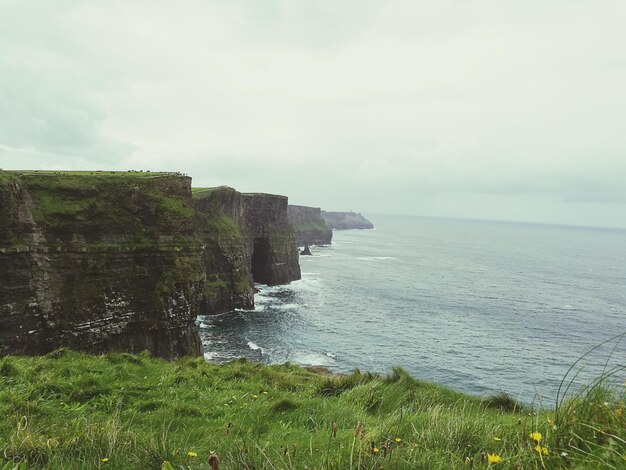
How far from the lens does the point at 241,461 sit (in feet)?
12.1

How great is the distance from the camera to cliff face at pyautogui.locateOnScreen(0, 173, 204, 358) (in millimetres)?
27188

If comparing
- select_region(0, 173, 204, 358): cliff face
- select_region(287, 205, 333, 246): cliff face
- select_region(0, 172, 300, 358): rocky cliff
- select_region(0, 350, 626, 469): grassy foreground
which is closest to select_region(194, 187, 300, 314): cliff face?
select_region(0, 172, 300, 358): rocky cliff

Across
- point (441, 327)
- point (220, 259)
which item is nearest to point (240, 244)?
point (220, 259)

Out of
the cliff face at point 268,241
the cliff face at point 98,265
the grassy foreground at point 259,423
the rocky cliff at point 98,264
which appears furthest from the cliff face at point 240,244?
the grassy foreground at point 259,423

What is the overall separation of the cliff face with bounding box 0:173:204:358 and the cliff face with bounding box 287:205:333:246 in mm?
115007

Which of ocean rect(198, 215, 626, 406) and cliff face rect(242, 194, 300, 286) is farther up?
cliff face rect(242, 194, 300, 286)

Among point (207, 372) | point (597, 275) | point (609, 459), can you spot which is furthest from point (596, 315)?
point (609, 459)

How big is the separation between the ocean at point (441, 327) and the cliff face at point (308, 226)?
56.8m

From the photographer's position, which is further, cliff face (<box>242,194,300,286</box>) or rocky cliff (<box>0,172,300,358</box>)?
cliff face (<box>242,194,300,286</box>)

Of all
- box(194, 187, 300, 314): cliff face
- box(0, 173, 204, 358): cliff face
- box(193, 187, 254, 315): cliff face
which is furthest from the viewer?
box(194, 187, 300, 314): cliff face

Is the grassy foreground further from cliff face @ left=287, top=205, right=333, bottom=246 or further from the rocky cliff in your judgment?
cliff face @ left=287, top=205, right=333, bottom=246

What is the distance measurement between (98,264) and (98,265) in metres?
0.08

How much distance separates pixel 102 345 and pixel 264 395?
25313 mm

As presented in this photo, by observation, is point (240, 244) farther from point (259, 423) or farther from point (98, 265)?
point (259, 423)
